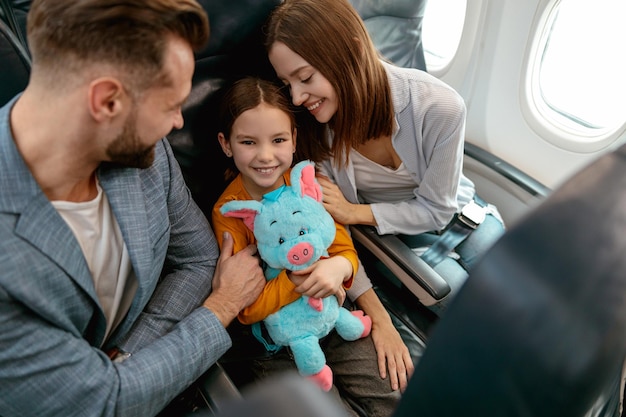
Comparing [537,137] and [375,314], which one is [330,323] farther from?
[537,137]

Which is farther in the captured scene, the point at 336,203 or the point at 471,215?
the point at 471,215

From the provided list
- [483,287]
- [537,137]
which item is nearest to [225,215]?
[483,287]

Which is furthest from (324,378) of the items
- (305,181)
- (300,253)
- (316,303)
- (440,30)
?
(440,30)

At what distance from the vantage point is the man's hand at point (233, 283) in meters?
1.48

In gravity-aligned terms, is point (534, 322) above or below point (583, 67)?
above

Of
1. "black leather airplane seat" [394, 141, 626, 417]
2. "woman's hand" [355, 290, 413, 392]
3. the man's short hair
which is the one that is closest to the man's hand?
"woman's hand" [355, 290, 413, 392]

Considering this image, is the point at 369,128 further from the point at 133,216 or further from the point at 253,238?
the point at 133,216

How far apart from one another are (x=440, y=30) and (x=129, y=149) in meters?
2.55

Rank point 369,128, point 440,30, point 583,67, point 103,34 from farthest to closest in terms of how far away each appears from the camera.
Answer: point 440,30 < point 583,67 < point 369,128 < point 103,34

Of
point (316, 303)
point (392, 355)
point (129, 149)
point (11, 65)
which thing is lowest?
point (392, 355)

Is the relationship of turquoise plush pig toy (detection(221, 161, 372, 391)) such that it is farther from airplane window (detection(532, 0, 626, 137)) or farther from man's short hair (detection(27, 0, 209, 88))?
airplane window (detection(532, 0, 626, 137))

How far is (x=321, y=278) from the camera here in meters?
1.51

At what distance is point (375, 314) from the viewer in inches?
70.7

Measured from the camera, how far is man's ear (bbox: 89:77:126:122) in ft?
3.33
